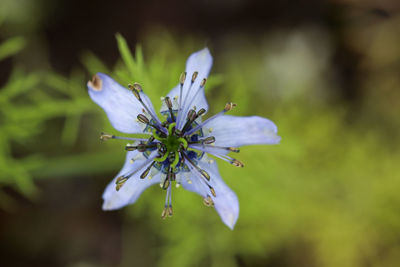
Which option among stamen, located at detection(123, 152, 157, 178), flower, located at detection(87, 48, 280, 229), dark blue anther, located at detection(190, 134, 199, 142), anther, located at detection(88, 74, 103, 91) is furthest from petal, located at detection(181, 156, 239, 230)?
anther, located at detection(88, 74, 103, 91)

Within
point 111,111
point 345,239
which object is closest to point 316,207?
point 345,239

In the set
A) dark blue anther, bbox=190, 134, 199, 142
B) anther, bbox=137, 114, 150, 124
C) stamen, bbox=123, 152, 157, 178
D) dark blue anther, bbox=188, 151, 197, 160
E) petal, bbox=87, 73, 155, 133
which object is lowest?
stamen, bbox=123, 152, 157, 178

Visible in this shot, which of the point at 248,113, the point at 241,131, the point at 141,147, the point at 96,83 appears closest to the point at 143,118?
the point at 141,147

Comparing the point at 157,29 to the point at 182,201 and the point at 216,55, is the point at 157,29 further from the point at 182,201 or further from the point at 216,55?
the point at 182,201

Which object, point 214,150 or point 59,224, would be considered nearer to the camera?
point 214,150

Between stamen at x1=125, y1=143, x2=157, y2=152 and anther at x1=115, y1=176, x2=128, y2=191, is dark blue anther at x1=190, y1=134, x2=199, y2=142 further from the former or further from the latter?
anther at x1=115, y1=176, x2=128, y2=191

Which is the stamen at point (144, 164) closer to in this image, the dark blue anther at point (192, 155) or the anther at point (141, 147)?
the anther at point (141, 147)

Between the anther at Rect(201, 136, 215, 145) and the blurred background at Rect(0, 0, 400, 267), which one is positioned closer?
the anther at Rect(201, 136, 215, 145)
